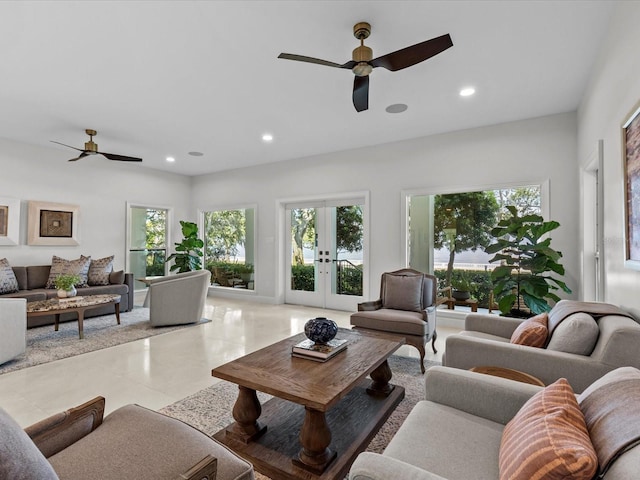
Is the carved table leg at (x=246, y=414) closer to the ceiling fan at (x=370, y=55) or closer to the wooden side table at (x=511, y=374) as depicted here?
the wooden side table at (x=511, y=374)

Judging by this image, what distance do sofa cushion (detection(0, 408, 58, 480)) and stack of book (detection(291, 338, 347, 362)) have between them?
4.90 ft

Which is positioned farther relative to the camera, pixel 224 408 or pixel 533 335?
pixel 224 408

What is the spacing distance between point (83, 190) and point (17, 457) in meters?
6.65

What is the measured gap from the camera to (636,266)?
189 cm

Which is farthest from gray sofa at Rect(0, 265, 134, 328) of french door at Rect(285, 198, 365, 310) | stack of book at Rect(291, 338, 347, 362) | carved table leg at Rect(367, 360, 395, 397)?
carved table leg at Rect(367, 360, 395, 397)

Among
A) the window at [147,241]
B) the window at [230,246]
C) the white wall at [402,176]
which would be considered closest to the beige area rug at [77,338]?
the window at [147,241]

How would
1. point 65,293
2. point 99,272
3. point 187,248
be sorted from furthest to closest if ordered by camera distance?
point 187,248 → point 99,272 → point 65,293

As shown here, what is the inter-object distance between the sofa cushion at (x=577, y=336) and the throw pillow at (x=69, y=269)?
6219 mm

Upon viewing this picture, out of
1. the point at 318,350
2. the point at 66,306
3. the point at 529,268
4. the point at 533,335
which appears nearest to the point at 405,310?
the point at 529,268

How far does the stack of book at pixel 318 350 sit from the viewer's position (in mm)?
2158

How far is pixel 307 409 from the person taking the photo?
172cm

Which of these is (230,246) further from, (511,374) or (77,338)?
(511,374)

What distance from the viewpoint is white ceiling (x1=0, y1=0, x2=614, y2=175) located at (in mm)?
2369

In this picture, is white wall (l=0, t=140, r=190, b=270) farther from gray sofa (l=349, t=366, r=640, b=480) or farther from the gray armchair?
gray sofa (l=349, t=366, r=640, b=480)
